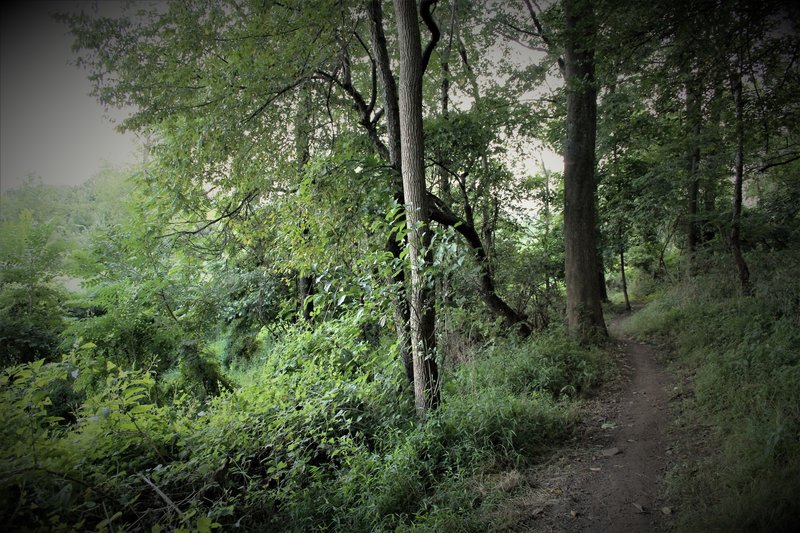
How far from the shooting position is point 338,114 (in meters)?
8.17

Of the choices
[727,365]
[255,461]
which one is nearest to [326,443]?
[255,461]

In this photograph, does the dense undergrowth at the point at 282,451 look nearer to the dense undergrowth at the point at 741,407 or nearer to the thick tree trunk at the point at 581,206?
the dense undergrowth at the point at 741,407

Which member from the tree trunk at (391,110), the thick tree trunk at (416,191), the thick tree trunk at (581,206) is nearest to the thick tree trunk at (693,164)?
the thick tree trunk at (581,206)

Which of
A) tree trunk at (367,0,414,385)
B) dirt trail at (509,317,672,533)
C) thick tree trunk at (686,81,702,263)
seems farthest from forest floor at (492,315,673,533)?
thick tree trunk at (686,81,702,263)

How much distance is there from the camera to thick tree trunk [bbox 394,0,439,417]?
15.7 ft

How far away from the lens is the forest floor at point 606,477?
328cm

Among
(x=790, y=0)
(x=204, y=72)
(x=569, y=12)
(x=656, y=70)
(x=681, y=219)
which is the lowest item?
(x=681, y=219)

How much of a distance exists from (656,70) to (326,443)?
7.35m

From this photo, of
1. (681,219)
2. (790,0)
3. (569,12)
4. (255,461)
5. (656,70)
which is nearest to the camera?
(790,0)

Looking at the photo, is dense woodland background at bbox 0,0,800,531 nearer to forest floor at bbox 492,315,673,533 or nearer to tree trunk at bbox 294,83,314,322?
tree trunk at bbox 294,83,314,322

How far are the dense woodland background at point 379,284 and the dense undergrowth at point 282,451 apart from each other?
0.11 ft

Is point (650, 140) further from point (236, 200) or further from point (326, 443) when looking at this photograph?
point (326, 443)

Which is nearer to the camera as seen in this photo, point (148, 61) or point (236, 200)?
point (148, 61)

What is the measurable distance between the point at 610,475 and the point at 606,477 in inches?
2.2
